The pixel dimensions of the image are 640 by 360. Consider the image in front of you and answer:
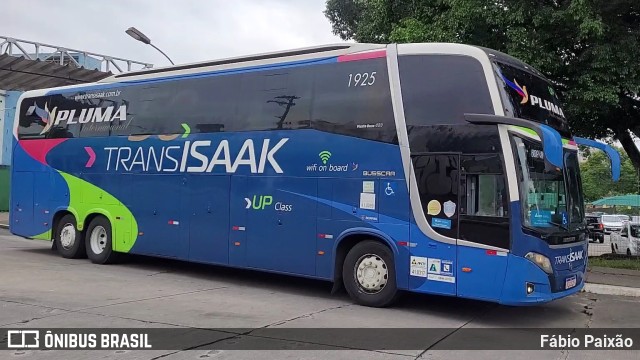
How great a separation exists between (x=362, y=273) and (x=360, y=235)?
1.97 ft

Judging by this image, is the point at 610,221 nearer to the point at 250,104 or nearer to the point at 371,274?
the point at 371,274

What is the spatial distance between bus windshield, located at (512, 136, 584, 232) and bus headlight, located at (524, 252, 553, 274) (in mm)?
370

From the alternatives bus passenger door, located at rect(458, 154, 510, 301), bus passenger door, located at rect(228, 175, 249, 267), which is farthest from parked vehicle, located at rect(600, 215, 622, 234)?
bus passenger door, located at rect(458, 154, 510, 301)

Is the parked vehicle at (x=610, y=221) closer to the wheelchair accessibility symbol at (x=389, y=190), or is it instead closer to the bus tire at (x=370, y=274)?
the bus tire at (x=370, y=274)

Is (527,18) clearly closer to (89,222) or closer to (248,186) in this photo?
(248,186)

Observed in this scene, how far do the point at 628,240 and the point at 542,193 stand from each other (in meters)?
14.7

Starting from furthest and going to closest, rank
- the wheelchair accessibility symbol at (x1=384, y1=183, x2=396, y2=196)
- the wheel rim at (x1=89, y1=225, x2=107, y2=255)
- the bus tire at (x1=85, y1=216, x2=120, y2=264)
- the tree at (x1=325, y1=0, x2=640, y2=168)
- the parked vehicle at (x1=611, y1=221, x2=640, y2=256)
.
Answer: the parked vehicle at (x1=611, y1=221, x2=640, y2=256), the wheel rim at (x1=89, y1=225, x2=107, y2=255), the bus tire at (x1=85, y1=216, x2=120, y2=264), the tree at (x1=325, y1=0, x2=640, y2=168), the wheelchair accessibility symbol at (x1=384, y1=183, x2=396, y2=196)

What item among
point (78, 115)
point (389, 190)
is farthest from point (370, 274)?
point (78, 115)

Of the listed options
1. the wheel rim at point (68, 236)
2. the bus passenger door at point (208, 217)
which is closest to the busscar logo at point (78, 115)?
the wheel rim at point (68, 236)

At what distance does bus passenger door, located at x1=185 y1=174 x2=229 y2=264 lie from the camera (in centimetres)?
1075

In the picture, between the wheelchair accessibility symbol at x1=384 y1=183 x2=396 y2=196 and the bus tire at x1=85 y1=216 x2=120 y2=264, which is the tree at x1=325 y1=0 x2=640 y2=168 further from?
the bus tire at x1=85 y1=216 x2=120 y2=264

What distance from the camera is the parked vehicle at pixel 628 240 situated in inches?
765

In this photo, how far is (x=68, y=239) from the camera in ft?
44.7

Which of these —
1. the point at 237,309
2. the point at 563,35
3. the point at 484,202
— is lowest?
the point at 237,309
